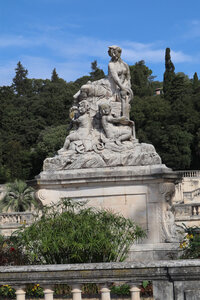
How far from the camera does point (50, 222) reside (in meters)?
8.66

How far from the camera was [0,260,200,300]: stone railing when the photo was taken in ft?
17.7

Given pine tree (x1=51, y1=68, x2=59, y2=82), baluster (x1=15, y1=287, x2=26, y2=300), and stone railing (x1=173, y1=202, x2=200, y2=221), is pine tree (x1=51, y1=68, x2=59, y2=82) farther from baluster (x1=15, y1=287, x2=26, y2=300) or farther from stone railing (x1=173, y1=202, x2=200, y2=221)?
baluster (x1=15, y1=287, x2=26, y2=300)

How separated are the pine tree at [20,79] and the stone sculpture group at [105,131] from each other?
73.4m

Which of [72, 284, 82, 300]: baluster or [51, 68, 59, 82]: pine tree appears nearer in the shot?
[72, 284, 82, 300]: baluster

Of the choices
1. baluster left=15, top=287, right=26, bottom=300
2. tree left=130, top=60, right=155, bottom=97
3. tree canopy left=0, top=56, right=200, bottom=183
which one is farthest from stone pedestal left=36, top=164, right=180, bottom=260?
tree left=130, top=60, right=155, bottom=97

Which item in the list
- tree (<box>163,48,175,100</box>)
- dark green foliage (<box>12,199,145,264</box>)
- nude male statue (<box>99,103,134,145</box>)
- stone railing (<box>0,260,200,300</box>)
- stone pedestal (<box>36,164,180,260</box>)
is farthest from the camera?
tree (<box>163,48,175,100</box>)

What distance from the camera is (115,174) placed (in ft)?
40.6

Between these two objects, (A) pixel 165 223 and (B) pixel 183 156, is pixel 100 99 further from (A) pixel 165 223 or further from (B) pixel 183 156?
(B) pixel 183 156

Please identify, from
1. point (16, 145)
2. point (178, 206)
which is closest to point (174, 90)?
point (16, 145)

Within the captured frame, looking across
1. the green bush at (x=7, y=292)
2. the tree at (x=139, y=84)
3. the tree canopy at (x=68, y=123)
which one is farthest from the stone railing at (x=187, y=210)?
the tree at (x=139, y=84)

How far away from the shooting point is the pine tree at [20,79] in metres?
89.1

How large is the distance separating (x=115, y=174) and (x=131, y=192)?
0.59 m

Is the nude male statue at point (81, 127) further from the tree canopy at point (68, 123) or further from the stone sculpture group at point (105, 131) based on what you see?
the tree canopy at point (68, 123)

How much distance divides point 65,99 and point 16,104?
1135cm
